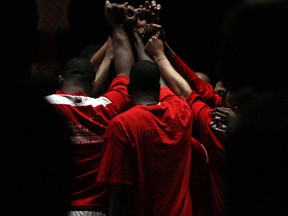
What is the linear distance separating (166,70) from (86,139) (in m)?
0.71

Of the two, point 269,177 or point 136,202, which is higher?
point 269,177

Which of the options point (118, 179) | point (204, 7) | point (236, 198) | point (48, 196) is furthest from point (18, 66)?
point (204, 7)

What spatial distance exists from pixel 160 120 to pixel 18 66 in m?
2.09

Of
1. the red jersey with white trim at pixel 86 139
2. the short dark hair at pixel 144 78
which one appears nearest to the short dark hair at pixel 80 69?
the red jersey with white trim at pixel 86 139

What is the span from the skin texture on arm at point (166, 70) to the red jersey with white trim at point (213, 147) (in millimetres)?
200

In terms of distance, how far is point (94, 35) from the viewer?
7469mm

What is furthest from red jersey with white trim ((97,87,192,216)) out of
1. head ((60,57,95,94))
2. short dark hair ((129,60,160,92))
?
head ((60,57,95,94))

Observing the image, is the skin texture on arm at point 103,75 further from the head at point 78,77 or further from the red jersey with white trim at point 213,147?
the red jersey with white trim at point 213,147

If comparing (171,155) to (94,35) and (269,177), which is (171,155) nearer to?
(269,177)

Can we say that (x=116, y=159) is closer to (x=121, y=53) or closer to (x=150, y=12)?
(x=121, y=53)

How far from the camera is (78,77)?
414 cm

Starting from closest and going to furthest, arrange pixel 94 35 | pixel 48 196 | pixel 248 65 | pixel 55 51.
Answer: pixel 48 196 < pixel 248 65 < pixel 55 51 < pixel 94 35

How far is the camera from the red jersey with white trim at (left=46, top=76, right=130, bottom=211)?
154 inches

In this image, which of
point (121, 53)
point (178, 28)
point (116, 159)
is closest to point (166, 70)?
point (121, 53)
